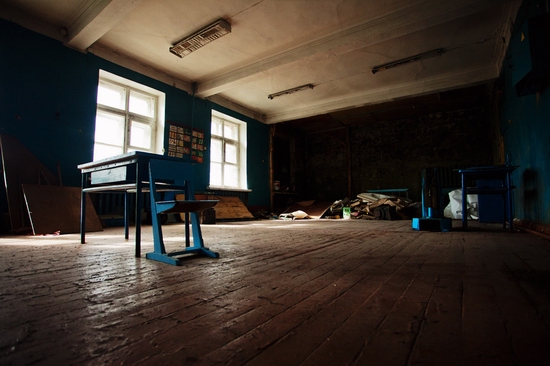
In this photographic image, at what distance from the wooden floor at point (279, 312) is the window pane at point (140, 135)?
471cm

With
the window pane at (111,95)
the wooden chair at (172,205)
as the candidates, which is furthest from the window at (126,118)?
the wooden chair at (172,205)

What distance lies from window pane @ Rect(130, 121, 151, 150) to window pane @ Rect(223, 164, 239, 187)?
2.44 meters

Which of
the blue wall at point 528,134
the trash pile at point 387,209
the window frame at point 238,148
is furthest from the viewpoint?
the window frame at point 238,148

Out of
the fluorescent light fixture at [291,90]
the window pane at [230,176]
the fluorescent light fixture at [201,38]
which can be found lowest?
the window pane at [230,176]

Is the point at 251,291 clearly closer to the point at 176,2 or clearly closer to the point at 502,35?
the point at 176,2

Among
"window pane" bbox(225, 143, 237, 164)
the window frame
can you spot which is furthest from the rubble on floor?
"window pane" bbox(225, 143, 237, 164)

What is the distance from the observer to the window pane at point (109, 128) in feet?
18.1

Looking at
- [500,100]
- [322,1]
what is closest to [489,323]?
[322,1]

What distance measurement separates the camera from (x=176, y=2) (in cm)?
426

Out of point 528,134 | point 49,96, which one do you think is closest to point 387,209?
point 528,134

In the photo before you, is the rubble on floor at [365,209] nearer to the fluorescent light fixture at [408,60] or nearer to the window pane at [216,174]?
the window pane at [216,174]

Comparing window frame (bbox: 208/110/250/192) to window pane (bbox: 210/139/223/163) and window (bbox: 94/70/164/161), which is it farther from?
window (bbox: 94/70/164/161)

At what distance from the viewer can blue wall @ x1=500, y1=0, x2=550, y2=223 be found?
2760mm

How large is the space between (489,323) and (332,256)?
A: 4.13 ft
